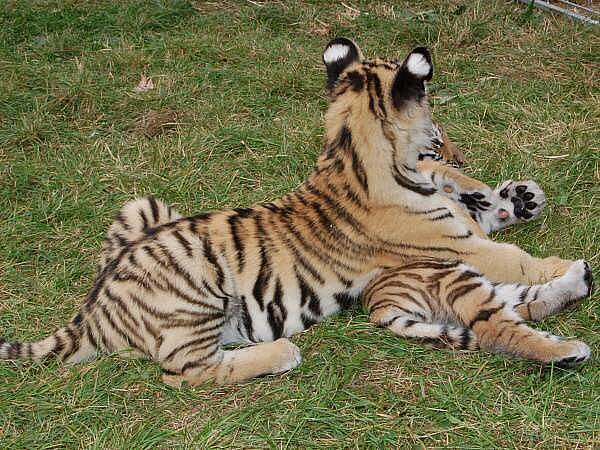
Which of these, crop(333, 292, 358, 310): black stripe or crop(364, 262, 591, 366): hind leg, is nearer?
crop(364, 262, 591, 366): hind leg

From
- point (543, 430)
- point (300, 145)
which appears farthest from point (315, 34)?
point (543, 430)

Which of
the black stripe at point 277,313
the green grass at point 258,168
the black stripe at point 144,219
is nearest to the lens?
the green grass at point 258,168

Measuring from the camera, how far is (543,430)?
9.80 feet

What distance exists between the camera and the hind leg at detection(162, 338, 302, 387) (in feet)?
11.2

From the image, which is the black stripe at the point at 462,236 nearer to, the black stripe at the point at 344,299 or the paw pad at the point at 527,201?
the black stripe at the point at 344,299

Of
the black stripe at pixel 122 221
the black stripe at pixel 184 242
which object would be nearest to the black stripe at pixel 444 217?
the black stripe at pixel 184 242

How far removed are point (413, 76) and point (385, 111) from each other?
0.21m

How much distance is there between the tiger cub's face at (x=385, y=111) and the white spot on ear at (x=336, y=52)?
0.10 m

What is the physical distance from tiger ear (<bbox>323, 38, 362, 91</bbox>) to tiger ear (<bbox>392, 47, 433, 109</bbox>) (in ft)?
1.21

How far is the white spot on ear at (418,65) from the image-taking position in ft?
11.2

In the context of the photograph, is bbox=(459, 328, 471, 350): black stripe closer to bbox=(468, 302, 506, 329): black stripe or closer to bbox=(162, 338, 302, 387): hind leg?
bbox=(468, 302, 506, 329): black stripe

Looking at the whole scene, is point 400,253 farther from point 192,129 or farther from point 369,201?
point 192,129

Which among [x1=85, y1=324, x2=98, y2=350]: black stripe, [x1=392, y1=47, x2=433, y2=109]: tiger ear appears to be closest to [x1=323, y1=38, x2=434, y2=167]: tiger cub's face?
[x1=392, y1=47, x2=433, y2=109]: tiger ear

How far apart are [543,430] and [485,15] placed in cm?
421
